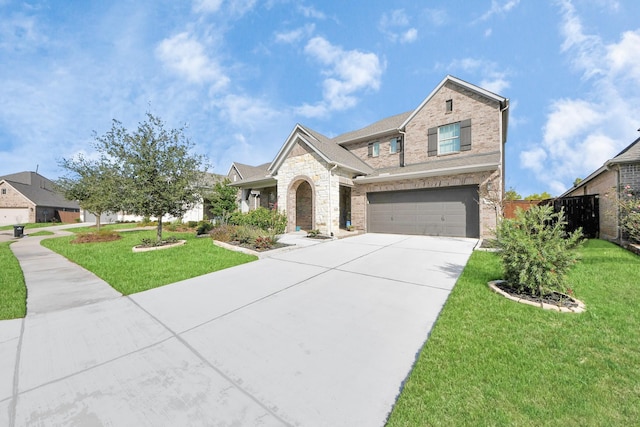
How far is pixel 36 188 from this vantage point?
114 ft

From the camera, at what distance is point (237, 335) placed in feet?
10.7

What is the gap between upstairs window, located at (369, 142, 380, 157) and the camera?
15.9 m

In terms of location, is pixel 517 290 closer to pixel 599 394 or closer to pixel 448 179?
pixel 599 394

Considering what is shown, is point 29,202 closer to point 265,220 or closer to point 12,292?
point 265,220

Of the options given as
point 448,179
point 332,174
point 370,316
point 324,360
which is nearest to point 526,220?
point 370,316

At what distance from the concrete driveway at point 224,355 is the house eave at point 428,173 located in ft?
23.8

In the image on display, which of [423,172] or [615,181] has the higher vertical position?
[423,172]

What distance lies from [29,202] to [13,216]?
8.10 feet

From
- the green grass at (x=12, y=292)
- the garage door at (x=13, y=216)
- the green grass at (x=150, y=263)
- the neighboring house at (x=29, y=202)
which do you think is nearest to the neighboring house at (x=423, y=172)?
the green grass at (x=150, y=263)

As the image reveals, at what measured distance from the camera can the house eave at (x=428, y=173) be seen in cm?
1007

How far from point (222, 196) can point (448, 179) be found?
51.6 feet

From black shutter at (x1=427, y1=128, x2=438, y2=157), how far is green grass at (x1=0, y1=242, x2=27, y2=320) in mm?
15919

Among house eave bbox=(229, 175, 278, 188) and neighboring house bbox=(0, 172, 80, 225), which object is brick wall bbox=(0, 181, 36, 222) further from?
house eave bbox=(229, 175, 278, 188)

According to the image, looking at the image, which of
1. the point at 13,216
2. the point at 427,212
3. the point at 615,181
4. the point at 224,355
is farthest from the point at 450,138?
the point at 13,216
